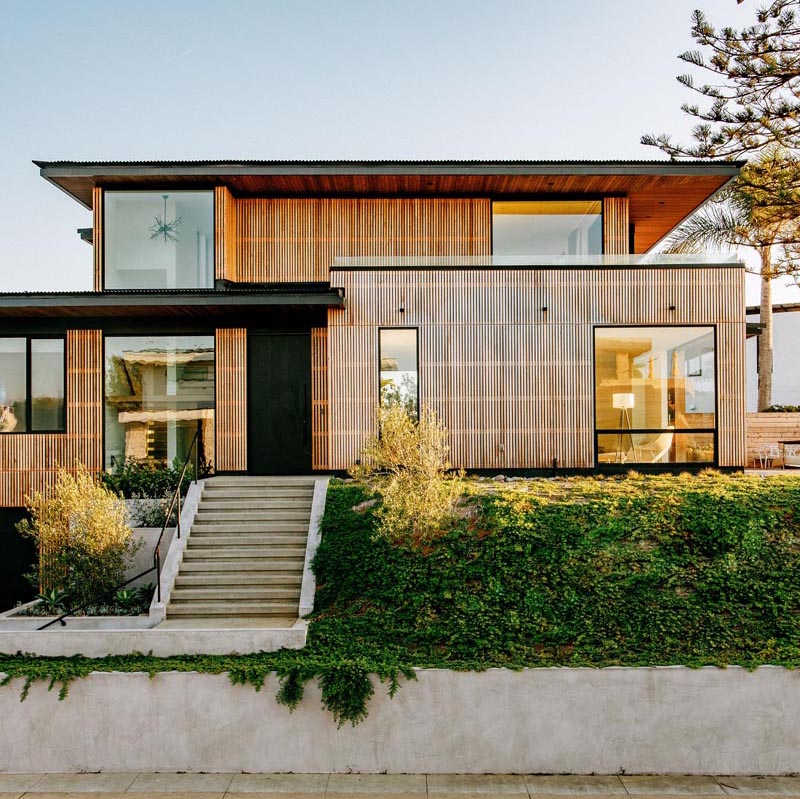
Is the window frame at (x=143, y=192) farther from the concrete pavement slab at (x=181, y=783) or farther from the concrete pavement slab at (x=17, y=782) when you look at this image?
the concrete pavement slab at (x=181, y=783)

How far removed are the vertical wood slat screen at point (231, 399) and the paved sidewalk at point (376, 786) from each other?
6.25 metres

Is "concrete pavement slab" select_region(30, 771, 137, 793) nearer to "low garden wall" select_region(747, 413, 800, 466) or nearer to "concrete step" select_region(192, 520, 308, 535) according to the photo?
"concrete step" select_region(192, 520, 308, 535)

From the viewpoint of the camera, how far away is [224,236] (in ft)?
38.0

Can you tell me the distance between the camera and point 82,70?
15.6 m

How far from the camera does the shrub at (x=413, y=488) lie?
7.16m

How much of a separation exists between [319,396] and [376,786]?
24.0 feet

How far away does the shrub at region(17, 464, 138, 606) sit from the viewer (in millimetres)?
7531

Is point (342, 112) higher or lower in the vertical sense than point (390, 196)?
higher

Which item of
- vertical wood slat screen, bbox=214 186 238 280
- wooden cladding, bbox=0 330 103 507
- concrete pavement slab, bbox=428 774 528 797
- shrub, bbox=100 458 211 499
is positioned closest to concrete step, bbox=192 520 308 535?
shrub, bbox=100 458 211 499

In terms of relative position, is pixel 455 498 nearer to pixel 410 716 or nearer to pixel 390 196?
pixel 410 716

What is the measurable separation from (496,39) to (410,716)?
1540 cm

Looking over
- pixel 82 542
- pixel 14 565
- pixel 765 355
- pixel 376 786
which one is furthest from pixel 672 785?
pixel 765 355

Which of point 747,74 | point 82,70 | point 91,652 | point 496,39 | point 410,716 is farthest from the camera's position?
point 82,70

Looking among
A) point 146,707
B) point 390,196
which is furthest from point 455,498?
point 390,196
